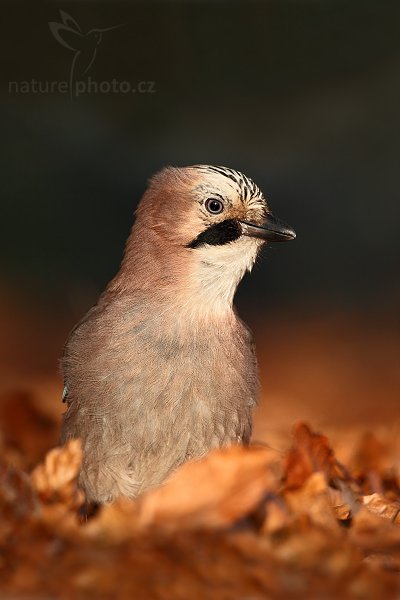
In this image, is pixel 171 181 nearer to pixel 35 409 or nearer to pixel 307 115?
pixel 35 409

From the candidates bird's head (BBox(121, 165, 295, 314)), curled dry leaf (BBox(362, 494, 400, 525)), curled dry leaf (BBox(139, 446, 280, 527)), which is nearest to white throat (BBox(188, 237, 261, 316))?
bird's head (BBox(121, 165, 295, 314))

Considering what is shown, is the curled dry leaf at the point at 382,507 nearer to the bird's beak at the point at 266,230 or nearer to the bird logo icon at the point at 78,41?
the bird's beak at the point at 266,230

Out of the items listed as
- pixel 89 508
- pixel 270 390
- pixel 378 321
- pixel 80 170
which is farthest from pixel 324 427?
pixel 80 170

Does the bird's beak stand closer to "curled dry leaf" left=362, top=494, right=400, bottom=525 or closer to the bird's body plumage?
the bird's body plumage

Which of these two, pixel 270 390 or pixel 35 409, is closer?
pixel 35 409

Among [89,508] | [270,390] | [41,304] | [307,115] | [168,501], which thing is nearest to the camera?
[168,501]

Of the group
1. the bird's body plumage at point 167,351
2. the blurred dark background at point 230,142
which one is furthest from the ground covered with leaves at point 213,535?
the blurred dark background at point 230,142
